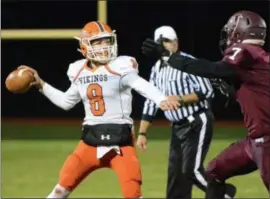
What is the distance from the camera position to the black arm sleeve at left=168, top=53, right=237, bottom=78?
13.6ft

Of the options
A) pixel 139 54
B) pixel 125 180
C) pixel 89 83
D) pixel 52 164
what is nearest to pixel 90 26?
pixel 89 83

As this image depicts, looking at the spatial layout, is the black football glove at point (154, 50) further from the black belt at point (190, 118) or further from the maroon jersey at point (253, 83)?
the black belt at point (190, 118)

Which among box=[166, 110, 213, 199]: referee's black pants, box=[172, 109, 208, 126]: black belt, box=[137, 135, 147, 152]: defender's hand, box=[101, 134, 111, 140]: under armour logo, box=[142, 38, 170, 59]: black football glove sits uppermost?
box=[142, 38, 170, 59]: black football glove

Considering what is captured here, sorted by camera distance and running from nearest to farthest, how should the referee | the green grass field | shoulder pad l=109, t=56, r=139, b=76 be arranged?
shoulder pad l=109, t=56, r=139, b=76
the referee
the green grass field

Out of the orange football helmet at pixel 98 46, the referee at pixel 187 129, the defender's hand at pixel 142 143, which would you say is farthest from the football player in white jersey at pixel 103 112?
the referee at pixel 187 129

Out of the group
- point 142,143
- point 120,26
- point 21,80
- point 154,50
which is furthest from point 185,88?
point 120,26

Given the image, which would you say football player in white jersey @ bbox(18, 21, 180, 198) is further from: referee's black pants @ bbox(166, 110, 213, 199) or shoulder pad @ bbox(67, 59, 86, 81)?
referee's black pants @ bbox(166, 110, 213, 199)

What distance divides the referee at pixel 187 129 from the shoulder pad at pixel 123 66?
2.88 feet

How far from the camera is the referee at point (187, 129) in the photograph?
5395mm

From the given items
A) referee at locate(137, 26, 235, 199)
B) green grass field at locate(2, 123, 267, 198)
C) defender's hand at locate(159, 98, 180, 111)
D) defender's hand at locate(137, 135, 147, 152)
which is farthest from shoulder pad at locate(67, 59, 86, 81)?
green grass field at locate(2, 123, 267, 198)

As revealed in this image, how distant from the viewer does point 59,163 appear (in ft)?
26.5

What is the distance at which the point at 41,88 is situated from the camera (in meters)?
4.81

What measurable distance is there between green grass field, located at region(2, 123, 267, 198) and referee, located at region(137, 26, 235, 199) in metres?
0.62

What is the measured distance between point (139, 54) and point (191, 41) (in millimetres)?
808
